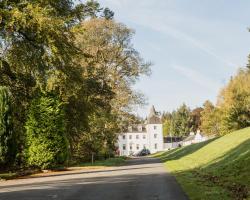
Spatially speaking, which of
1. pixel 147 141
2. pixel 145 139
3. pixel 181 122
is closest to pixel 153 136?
pixel 147 141

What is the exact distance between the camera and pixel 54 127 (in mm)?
30625

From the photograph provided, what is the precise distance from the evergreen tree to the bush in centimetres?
213

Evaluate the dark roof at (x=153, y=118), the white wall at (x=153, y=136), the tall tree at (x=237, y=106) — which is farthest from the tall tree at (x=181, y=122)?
the tall tree at (x=237, y=106)

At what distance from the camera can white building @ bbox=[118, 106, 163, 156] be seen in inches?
6024

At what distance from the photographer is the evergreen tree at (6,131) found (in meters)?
27.4

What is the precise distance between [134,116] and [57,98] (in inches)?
1080

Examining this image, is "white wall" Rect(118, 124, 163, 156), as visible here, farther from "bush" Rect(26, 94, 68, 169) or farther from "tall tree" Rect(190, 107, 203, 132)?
"bush" Rect(26, 94, 68, 169)

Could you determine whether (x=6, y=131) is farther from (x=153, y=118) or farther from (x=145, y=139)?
(x=145, y=139)

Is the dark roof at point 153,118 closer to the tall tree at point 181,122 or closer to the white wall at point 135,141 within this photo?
the white wall at point 135,141

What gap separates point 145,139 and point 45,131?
5066 inches

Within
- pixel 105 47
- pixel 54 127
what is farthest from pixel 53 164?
pixel 105 47

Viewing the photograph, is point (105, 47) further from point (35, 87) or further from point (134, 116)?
point (35, 87)

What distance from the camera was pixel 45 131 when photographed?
30.4m

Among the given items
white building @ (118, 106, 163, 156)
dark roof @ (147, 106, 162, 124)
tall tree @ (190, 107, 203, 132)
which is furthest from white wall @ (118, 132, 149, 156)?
tall tree @ (190, 107, 203, 132)
